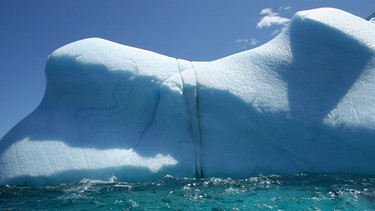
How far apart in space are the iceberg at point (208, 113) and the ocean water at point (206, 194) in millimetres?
344

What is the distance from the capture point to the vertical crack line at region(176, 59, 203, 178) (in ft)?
19.3

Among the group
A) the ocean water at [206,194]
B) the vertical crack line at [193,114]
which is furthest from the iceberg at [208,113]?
the ocean water at [206,194]

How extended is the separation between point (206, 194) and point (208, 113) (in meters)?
2.24

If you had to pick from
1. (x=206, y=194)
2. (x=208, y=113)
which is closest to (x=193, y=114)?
(x=208, y=113)

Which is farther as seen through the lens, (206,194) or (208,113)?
(208,113)

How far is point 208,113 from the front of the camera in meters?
6.46

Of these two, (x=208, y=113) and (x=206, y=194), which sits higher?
(x=208, y=113)

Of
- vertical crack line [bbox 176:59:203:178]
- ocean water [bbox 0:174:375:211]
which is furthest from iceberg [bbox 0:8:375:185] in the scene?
ocean water [bbox 0:174:375:211]

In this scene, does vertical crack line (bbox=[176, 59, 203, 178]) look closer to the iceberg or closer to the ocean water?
the iceberg

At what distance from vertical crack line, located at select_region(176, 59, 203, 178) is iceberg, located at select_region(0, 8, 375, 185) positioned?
0.02 m

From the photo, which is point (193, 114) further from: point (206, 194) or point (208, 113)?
point (206, 194)

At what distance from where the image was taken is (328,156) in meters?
5.76

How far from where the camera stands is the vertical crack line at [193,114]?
590 centimetres

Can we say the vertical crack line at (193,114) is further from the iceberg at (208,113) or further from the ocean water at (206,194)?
the ocean water at (206,194)
